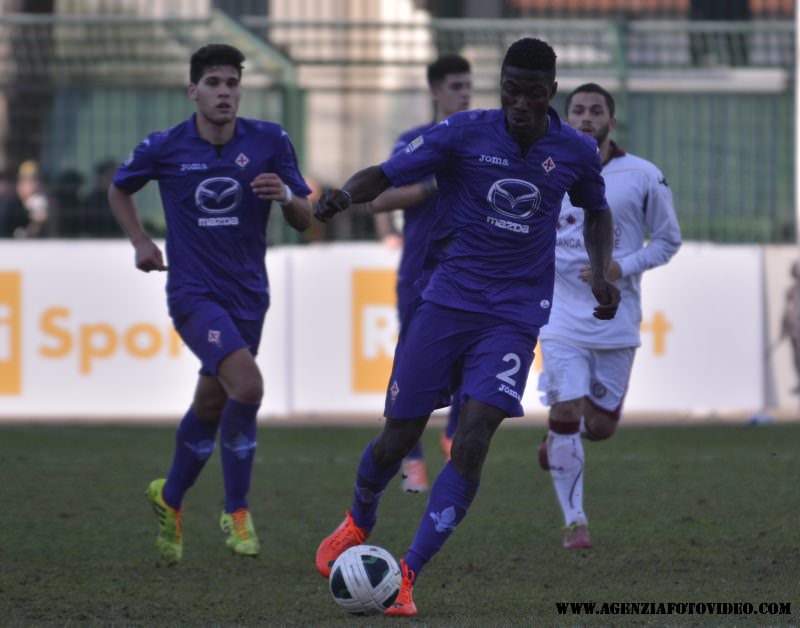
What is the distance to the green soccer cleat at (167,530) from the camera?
7660 mm

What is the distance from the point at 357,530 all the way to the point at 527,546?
1412 millimetres

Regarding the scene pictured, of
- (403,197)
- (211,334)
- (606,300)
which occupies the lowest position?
(211,334)

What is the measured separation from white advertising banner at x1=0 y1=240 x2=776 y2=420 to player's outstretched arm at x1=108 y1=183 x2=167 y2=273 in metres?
6.88

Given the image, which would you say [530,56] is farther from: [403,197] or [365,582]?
[403,197]

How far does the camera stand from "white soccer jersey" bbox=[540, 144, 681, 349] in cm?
855

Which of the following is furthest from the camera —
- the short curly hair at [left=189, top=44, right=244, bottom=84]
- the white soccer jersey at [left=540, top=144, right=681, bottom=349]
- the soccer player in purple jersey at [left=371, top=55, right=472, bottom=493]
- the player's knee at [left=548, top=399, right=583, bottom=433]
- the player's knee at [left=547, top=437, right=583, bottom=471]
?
the soccer player in purple jersey at [left=371, top=55, right=472, bottom=493]

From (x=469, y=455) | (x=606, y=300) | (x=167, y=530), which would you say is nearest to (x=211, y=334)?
(x=167, y=530)

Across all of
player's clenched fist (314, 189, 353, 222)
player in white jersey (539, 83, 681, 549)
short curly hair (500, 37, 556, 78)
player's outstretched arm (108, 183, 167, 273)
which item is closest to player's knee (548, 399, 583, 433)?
player in white jersey (539, 83, 681, 549)

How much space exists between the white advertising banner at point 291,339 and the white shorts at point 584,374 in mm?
6041

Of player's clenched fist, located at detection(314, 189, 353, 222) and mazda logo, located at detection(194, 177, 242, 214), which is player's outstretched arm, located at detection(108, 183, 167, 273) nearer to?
mazda logo, located at detection(194, 177, 242, 214)

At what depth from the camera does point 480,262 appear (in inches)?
263

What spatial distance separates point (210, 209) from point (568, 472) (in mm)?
2078

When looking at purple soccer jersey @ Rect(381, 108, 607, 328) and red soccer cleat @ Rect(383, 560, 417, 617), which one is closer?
red soccer cleat @ Rect(383, 560, 417, 617)

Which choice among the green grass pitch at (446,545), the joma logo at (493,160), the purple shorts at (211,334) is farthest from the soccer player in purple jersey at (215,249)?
the joma logo at (493,160)
